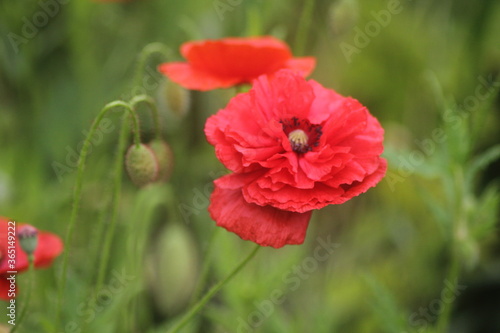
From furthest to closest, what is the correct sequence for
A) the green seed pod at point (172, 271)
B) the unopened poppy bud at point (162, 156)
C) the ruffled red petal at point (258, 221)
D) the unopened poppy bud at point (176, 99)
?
the green seed pod at point (172, 271)
the unopened poppy bud at point (176, 99)
the unopened poppy bud at point (162, 156)
the ruffled red petal at point (258, 221)

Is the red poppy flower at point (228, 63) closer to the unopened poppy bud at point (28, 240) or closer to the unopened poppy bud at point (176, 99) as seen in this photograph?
the unopened poppy bud at point (176, 99)

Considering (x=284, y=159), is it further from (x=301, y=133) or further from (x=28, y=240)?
(x=28, y=240)

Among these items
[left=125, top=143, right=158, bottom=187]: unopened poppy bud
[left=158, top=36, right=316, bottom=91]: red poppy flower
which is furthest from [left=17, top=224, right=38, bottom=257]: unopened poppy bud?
[left=158, top=36, right=316, bottom=91]: red poppy flower

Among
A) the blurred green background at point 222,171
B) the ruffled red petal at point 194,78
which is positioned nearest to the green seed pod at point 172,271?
the blurred green background at point 222,171

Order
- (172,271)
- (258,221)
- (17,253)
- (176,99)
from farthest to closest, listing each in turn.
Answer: (172,271), (176,99), (17,253), (258,221)

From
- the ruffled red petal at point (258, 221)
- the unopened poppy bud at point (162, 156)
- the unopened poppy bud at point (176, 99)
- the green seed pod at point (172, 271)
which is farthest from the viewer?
the green seed pod at point (172, 271)

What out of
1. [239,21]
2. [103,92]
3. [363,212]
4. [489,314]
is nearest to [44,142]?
[103,92]

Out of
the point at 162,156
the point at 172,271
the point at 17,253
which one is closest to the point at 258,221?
the point at 162,156
